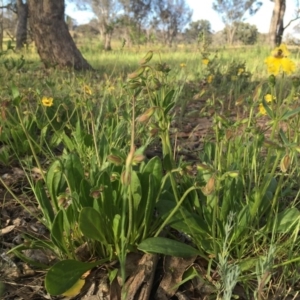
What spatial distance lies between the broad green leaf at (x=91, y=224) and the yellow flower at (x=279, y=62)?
2.59 ft

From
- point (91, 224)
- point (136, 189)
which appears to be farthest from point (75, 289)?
point (136, 189)

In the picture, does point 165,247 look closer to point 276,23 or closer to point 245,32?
point 276,23

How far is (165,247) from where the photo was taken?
1.16m

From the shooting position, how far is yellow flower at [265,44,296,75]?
1392 mm

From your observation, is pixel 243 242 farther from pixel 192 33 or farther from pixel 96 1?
pixel 192 33

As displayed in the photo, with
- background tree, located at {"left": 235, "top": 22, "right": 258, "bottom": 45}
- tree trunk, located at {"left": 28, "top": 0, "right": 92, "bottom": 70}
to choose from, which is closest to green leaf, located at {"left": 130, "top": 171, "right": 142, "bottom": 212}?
tree trunk, located at {"left": 28, "top": 0, "right": 92, "bottom": 70}

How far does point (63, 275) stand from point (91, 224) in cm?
16

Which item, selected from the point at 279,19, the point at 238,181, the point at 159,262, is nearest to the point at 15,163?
the point at 159,262

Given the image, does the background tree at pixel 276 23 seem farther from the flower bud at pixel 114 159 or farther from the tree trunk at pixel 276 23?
the flower bud at pixel 114 159

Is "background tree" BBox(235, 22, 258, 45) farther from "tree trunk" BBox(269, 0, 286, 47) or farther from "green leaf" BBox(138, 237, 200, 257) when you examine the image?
"green leaf" BBox(138, 237, 200, 257)

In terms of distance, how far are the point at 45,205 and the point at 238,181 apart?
636 millimetres

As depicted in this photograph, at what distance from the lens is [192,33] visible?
142 feet

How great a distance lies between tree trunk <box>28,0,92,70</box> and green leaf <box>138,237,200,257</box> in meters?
4.99

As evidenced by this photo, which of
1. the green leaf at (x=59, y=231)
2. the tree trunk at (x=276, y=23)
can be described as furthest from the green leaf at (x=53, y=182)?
the tree trunk at (x=276, y=23)
